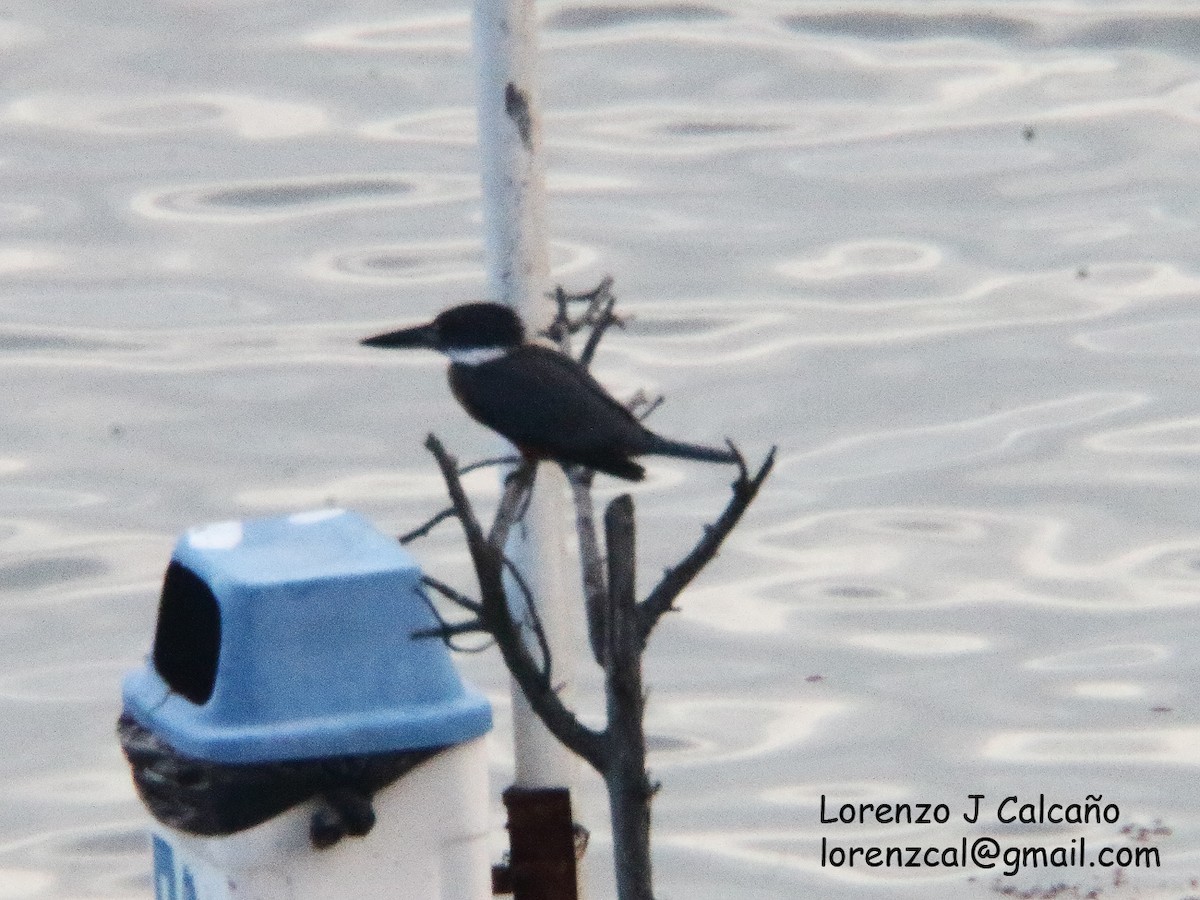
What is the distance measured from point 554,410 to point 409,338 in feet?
1.00

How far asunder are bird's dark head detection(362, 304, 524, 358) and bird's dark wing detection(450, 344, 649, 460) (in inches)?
1.8

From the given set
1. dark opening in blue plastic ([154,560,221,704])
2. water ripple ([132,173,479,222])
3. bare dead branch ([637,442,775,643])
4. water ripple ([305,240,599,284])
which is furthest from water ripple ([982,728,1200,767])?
bare dead branch ([637,442,775,643])

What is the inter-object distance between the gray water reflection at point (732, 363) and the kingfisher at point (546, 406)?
1.79 meters

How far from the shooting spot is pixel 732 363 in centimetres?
594

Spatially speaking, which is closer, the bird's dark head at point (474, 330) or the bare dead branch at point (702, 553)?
the bare dead branch at point (702, 553)

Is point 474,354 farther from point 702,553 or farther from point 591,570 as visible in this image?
point 702,553

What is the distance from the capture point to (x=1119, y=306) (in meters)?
6.13

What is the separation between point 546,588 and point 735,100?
3.72m

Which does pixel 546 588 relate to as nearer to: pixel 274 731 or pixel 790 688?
pixel 274 731

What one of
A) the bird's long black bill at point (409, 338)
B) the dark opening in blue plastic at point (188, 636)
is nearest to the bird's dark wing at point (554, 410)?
the bird's long black bill at point (409, 338)

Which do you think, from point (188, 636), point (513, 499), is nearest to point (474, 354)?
point (513, 499)

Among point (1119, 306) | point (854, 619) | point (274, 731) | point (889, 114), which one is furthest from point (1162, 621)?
point (274, 731)

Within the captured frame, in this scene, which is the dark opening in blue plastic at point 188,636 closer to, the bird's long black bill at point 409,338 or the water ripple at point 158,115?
the bird's long black bill at point 409,338

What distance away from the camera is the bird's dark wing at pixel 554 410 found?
2.61 m
